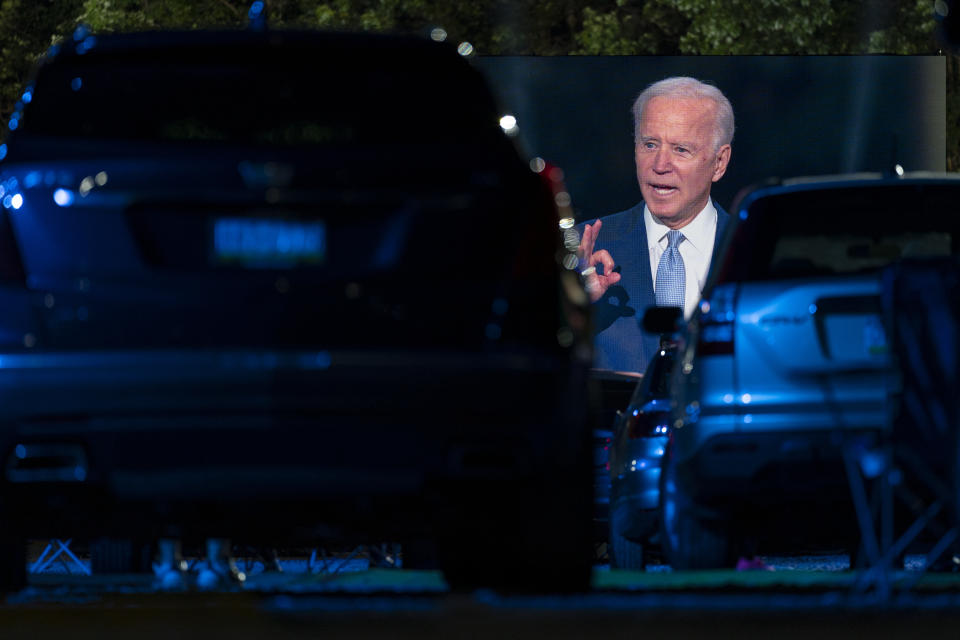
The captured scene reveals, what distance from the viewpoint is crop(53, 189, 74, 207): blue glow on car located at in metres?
7.35

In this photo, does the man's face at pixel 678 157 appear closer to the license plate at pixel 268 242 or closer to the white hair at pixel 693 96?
the white hair at pixel 693 96

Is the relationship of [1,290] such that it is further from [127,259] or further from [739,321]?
[739,321]

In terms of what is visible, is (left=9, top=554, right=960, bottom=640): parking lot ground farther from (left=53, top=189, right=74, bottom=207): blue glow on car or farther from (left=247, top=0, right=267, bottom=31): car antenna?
(left=247, top=0, right=267, bottom=31): car antenna

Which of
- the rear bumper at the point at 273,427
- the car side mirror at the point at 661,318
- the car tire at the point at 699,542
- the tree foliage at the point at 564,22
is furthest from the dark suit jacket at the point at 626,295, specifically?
the rear bumper at the point at 273,427

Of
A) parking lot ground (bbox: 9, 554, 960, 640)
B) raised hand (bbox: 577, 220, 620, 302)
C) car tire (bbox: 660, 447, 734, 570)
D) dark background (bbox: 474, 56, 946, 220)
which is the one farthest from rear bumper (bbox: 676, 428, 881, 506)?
dark background (bbox: 474, 56, 946, 220)

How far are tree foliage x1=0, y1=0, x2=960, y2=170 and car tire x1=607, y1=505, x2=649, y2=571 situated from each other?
1257 inches

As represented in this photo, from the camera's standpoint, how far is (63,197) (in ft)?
24.1

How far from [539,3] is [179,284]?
156ft

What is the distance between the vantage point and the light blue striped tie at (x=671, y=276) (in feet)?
101

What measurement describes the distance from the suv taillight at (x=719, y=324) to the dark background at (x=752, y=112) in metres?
20.8

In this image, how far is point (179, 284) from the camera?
7.23m

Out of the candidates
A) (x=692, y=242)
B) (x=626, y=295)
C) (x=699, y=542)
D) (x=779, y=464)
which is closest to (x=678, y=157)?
(x=692, y=242)

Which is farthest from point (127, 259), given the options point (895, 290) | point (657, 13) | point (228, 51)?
point (657, 13)

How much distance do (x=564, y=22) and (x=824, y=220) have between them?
4516 centimetres
